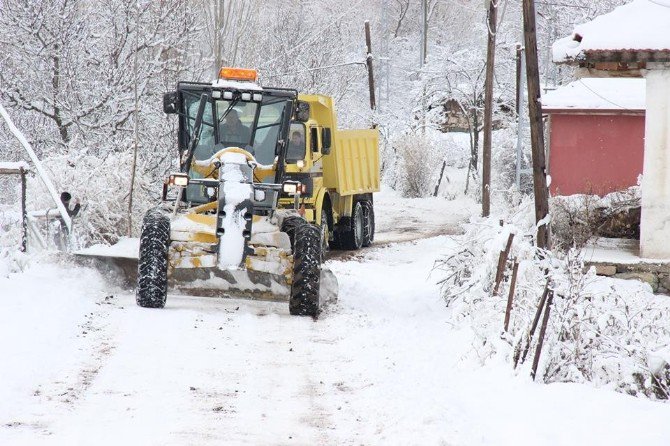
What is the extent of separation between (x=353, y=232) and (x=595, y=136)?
6541 mm

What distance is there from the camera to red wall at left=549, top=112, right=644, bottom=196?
22.3 m

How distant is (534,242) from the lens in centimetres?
1389

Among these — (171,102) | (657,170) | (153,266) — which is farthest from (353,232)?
(153,266)

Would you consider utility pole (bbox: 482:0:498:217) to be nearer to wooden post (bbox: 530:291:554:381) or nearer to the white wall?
the white wall

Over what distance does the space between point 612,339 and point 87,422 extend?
3.98 meters

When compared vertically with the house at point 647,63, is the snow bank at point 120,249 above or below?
below

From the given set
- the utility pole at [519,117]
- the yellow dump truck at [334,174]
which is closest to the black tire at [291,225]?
the yellow dump truck at [334,174]

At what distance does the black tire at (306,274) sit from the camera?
10938mm

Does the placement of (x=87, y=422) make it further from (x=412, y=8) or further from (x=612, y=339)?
(x=412, y=8)

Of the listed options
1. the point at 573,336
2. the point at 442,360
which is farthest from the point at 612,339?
the point at 442,360

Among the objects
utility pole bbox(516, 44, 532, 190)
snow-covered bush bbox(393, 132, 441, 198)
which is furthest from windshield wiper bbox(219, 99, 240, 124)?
snow-covered bush bbox(393, 132, 441, 198)

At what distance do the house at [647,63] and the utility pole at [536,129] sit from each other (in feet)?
4.10

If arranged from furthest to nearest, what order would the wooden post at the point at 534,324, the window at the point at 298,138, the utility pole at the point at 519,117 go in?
the utility pole at the point at 519,117 < the window at the point at 298,138 < the wooden post at the point at 534,324

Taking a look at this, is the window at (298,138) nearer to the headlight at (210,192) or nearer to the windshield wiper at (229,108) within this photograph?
the windshield wiper at (229,108)
